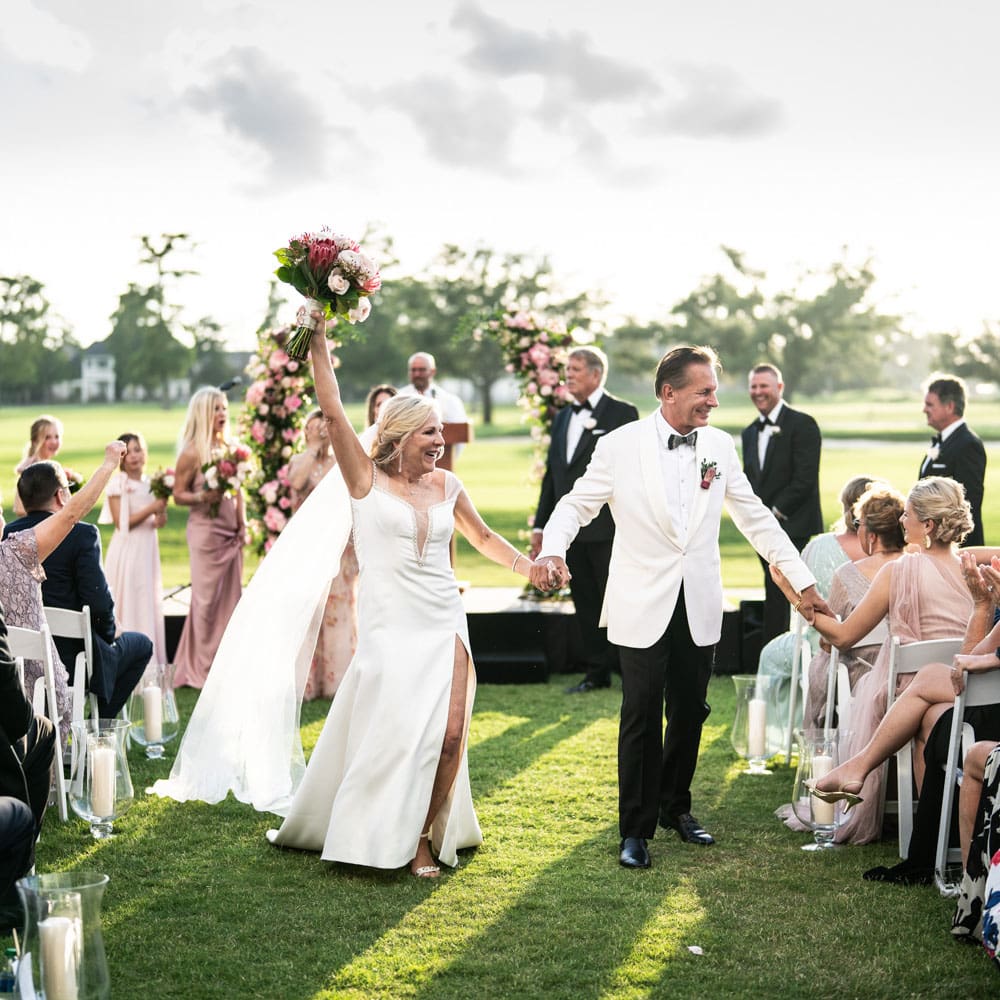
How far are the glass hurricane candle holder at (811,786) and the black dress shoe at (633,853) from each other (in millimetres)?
666

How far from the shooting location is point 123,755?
219 inches

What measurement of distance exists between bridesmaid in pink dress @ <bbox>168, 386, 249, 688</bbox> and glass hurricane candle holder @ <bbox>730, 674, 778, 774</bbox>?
4096 millimetres

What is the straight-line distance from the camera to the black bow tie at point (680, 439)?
5.49 m

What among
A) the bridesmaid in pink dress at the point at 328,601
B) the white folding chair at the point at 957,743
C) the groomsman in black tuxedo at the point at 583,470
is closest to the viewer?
the white folding chair at the point at 957,743

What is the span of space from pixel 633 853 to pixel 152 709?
3106mm

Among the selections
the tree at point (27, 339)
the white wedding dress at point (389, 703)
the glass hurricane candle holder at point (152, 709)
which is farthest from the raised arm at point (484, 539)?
the tree at point (27, 339)

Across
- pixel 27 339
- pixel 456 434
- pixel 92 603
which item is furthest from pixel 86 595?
pixel 27 339

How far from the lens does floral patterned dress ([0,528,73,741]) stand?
19.5 feet

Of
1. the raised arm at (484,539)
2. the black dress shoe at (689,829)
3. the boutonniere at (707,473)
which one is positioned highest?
the boutonniere at (707,473)

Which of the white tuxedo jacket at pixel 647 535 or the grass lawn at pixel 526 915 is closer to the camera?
the grass lawn at pixel 526 915

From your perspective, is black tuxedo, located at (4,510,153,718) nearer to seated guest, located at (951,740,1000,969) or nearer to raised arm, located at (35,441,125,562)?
raised arm, located at (35,441,125,562)

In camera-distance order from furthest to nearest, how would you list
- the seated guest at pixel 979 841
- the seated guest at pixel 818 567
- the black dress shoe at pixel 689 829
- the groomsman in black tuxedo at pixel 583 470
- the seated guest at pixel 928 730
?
the groomsman in black tuxedo at pixel 583 470
the seated guest at pixel 818 567
the black dress shoe at pixel 689 829
the seated guest at pixel 928 730
the seated guest at pixel 979 841

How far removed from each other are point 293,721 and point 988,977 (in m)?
3.24

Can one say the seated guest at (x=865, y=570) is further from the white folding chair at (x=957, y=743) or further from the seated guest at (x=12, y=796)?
the seated guest at (x=12, y=796)
